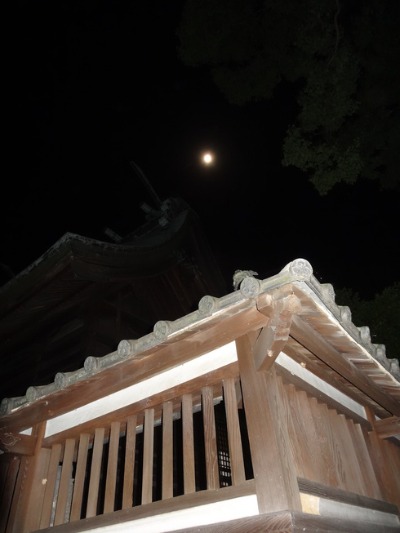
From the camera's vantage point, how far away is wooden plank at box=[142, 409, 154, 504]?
141 inches

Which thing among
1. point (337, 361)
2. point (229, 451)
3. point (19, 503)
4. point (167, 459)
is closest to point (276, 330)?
point (229, 451)

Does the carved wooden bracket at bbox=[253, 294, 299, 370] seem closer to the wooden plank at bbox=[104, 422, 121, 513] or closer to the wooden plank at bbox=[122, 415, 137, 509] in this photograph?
the wooden plank at bbox=[122, 415, 137, 509]

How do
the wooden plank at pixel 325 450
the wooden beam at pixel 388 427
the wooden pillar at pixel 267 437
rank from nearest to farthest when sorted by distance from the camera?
1. the wooden pillar at pixel 267 437
2. the wooden plank at pixel 325 450
3. the wooden beam at pixel 388 427

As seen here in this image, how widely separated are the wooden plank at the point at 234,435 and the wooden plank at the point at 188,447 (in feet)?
1.45

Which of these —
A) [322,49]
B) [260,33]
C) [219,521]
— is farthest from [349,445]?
[260,33]

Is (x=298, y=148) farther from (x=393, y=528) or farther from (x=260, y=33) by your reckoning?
(x=393, y=528)

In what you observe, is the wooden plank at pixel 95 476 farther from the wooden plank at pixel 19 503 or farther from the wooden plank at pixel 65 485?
the wooden plank at pixel 19 503

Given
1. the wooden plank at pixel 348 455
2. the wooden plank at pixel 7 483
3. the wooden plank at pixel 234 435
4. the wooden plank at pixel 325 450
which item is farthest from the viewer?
the wooden plank at pixel 7 483

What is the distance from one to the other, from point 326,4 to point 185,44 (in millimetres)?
4231

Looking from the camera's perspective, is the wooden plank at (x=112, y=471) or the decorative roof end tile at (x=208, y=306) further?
the wooden plank at (x=112, y=471)

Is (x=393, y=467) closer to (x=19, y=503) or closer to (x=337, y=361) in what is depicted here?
(x=337, y=361)

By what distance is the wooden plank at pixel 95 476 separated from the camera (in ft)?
13.0

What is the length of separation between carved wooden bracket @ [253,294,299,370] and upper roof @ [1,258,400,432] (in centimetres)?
6

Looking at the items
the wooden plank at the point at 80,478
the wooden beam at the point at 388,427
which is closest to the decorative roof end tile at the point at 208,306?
the wooden plank at the point at 80,478
